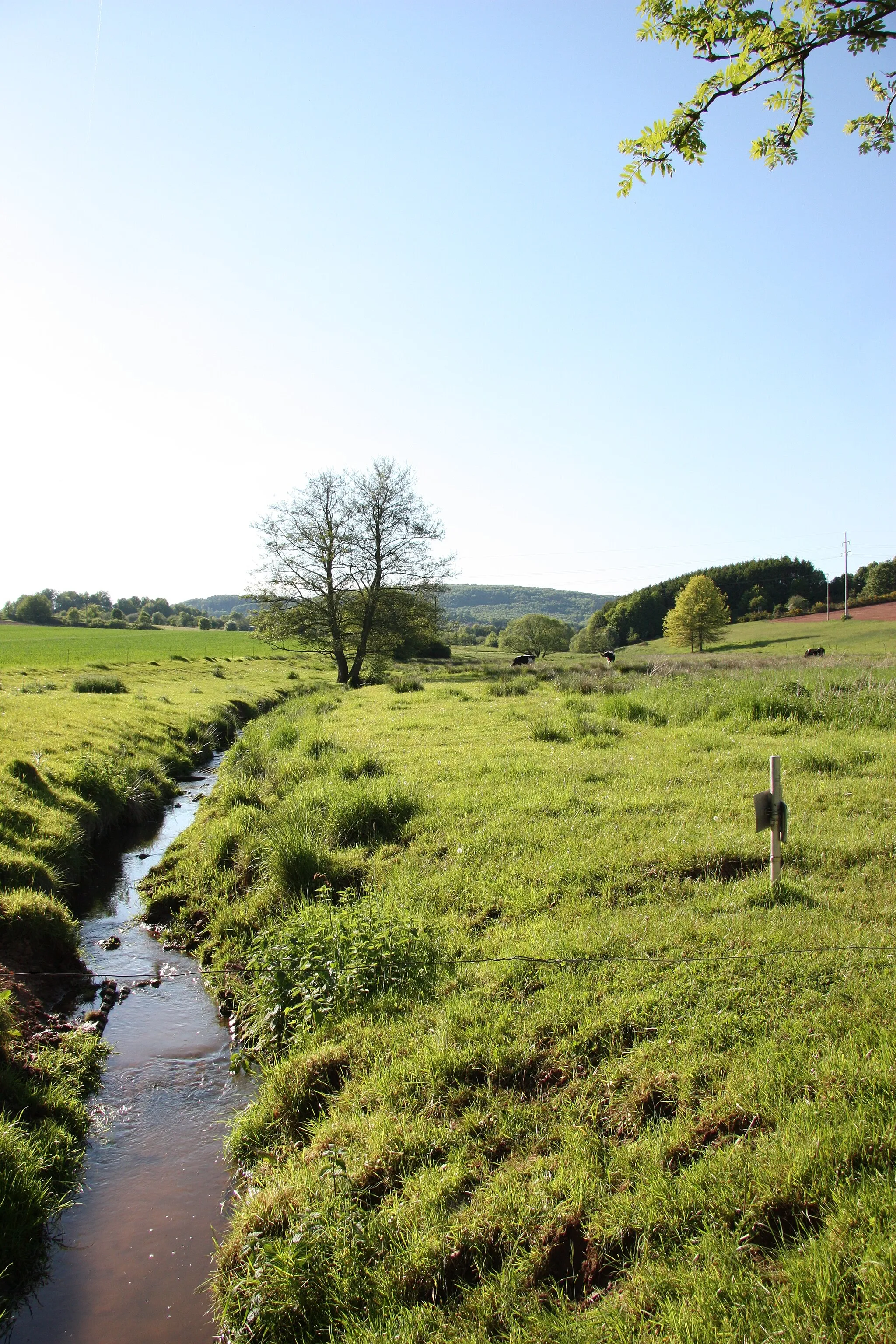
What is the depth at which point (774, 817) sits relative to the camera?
604 cm

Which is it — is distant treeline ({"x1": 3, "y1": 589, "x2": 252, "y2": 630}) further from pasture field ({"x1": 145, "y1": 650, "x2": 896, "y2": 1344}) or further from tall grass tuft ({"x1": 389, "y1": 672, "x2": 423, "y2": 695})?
pasture field ({"x1": 145, "y1": 650, "x2": 896, "y2": 1344})

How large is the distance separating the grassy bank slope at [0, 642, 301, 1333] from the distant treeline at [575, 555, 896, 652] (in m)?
88.2

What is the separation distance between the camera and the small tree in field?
97500mm

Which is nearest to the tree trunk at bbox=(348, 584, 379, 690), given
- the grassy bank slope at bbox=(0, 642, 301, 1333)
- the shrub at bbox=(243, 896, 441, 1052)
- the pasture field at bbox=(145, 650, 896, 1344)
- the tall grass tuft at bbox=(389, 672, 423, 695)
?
the tall grass tuft at bbox=(389, 672, 423, 695)

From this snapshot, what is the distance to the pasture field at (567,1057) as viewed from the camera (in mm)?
3273

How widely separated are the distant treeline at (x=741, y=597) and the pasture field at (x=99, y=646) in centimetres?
5373

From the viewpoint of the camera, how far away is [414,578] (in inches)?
1550

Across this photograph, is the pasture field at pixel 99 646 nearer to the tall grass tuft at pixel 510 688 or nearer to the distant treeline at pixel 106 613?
the distant treeline at pixel 106 613

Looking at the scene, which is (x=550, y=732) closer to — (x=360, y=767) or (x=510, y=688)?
(x=360, y=767)

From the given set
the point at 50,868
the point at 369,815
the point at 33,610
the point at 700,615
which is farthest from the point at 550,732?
the point at 33,610

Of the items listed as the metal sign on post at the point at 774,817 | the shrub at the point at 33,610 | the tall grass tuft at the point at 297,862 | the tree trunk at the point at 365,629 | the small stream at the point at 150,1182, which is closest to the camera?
the small stream at the point at 150,1182

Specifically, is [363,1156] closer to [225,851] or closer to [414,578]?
[225,851]

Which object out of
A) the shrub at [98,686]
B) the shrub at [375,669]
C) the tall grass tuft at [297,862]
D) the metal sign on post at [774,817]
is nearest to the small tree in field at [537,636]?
the shrub at [375,669]

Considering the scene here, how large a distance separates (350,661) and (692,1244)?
43.6 m
